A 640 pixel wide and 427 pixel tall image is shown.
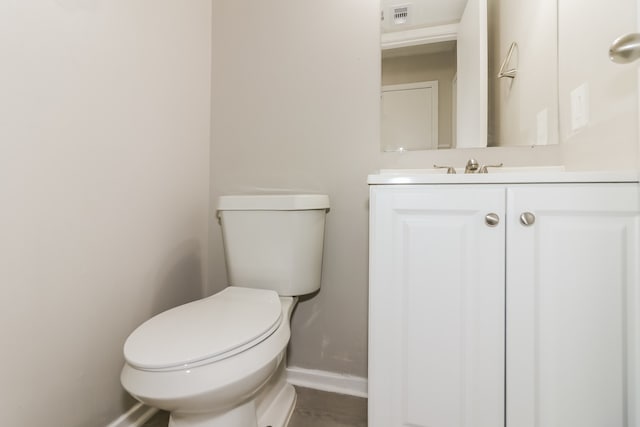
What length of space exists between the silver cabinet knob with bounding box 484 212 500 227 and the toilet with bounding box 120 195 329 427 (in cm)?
59

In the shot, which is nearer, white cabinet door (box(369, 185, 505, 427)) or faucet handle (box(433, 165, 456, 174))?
white cabinet door (box(369, 185, 505, 427))

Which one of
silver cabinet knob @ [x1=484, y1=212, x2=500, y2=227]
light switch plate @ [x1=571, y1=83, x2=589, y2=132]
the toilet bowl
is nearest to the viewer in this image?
the toilet bowl

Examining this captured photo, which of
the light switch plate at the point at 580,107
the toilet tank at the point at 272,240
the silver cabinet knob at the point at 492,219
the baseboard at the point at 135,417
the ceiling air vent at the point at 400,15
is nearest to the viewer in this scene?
the silver cabinet knob at the point at 492,219

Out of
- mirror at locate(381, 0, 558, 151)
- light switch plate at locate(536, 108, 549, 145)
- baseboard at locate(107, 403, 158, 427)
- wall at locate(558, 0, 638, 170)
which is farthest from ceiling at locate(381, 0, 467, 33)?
baseboard at locate(107, 403, 158, 427)

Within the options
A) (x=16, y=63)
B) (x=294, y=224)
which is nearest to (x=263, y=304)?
(x=294, y=224)

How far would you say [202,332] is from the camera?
2.43 feet

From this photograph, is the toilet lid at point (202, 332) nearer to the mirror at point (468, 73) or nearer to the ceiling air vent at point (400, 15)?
the mirror at point (468, 73)

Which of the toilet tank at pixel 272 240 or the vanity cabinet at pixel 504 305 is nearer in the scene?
the vanity cabinet at pixel 504 305

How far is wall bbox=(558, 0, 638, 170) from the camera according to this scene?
704 millimetres

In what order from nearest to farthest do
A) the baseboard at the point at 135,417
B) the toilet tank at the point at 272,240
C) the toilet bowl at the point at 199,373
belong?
the toilet bowl at the point at 199,373 → the baseboard at the point at 135,417 → the toilet tank at the point at 272,240

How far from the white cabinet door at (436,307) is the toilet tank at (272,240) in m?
0.37

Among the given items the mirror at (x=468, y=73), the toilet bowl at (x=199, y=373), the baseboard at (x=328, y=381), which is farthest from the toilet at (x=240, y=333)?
the mirror at (x=468, y=73)

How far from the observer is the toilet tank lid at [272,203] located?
3.54 ft

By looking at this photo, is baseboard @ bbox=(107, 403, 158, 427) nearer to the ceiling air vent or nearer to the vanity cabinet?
the vanity cabinet
